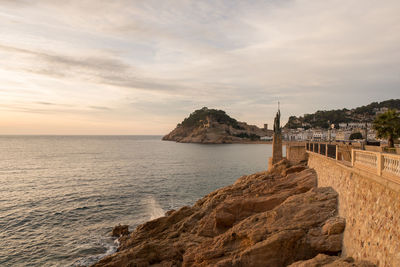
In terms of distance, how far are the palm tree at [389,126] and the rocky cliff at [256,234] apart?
39.3ft

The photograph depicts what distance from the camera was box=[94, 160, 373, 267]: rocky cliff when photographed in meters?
10.5

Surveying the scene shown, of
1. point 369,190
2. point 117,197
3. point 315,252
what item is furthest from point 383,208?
point 117,197

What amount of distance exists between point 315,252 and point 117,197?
92.4 feet

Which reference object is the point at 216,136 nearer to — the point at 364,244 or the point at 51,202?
the point at 51,202

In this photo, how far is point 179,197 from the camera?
34.2 metres

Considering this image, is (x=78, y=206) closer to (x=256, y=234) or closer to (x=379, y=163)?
(x=256, y=234)

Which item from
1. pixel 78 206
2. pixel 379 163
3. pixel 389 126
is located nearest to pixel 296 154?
pixel 389 126

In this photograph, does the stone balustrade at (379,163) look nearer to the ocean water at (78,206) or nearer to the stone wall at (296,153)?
the stone wall at (296,153)

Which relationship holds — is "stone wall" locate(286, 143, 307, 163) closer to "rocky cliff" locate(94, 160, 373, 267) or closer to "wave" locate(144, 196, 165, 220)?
"rocky cliff" locate(94, 160, 373, 267)

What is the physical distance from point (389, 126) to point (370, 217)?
2157 centimetres

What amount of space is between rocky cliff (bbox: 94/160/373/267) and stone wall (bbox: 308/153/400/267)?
20.7 inches

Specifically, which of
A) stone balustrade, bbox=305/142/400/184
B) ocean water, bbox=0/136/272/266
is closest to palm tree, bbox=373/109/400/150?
stone balustrade, bbox=305/142/400/184

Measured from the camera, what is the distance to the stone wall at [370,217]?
23.4 ft

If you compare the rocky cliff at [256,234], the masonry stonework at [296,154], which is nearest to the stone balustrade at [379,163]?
the rocky cliff at [256,234]
